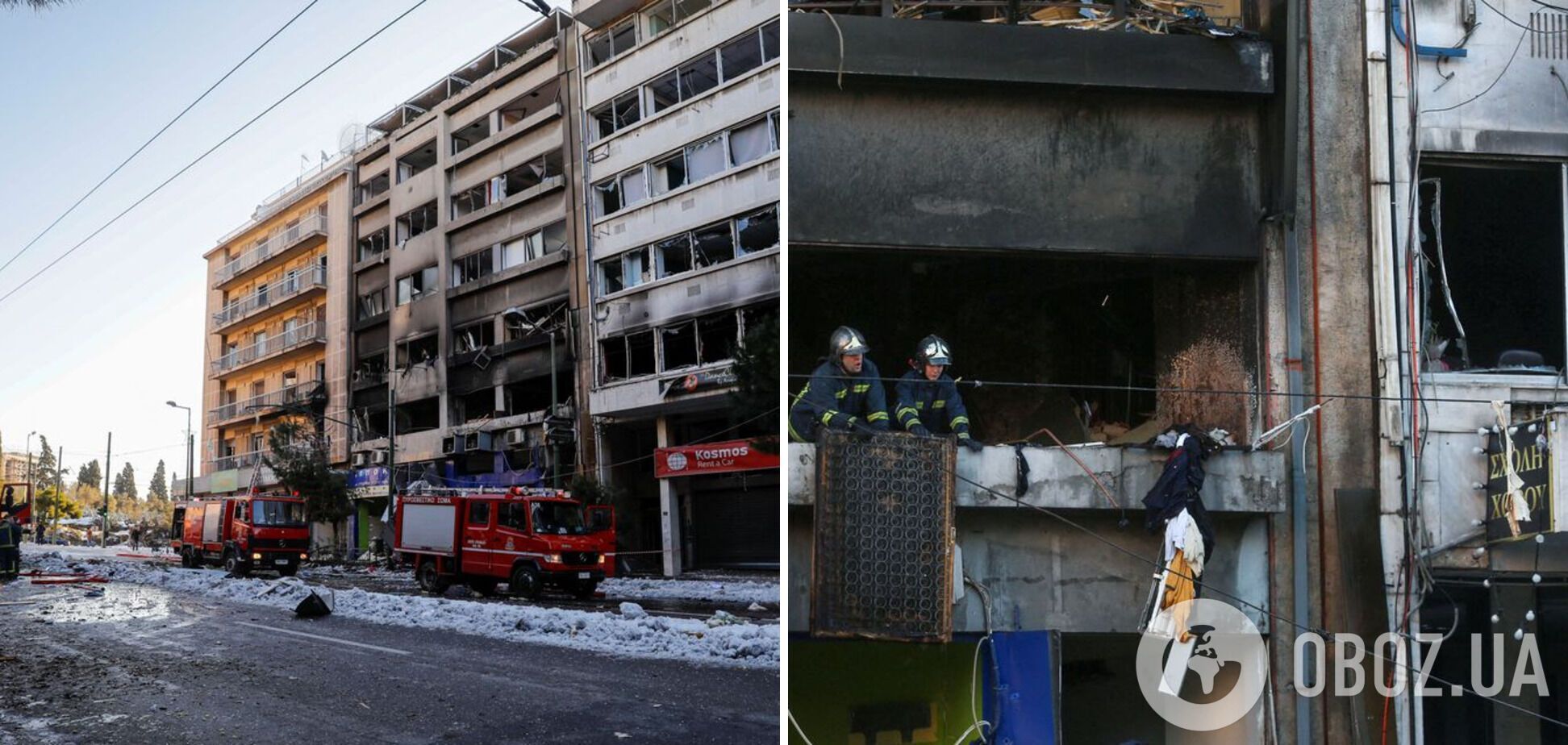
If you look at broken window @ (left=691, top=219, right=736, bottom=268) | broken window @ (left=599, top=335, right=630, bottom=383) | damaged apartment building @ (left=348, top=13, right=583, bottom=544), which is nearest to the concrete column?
broken window @ (left=599, top=335, right=630, bottom=383)

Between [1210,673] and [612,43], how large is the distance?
4356 millimetres

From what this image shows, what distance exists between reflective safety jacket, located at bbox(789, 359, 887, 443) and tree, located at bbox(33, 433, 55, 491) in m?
2.46

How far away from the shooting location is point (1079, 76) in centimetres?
603

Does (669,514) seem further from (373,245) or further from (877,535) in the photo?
(373,245)

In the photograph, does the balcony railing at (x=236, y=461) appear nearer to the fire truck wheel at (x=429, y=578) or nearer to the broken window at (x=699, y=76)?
the broken window at (x=699, y=76)

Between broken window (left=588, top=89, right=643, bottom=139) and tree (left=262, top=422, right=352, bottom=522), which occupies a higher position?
broken window (left=588, top=89, right=643, bottom=139)

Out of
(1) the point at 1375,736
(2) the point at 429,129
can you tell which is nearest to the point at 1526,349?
(1) the point at 1375,736

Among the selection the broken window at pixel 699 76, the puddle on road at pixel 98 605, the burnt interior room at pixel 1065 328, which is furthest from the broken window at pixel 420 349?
the burnt interior room at pixel 1065 328

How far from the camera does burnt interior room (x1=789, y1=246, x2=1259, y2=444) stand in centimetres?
609

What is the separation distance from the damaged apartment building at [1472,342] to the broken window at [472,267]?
460 cm

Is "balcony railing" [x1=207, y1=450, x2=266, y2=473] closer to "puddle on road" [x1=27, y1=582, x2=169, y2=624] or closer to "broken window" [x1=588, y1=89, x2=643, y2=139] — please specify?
"puddle on road" [x1=27, y1=582, x2=169, y2=624]

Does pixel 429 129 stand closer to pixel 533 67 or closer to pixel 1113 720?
pixel 533 67

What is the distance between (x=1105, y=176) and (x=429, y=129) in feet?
11.1

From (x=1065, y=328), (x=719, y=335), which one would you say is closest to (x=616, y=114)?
(x=719, y=335)
